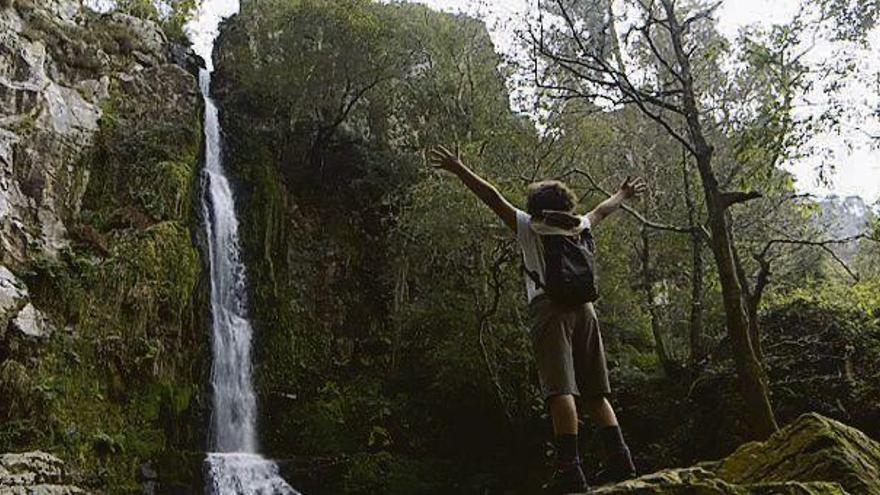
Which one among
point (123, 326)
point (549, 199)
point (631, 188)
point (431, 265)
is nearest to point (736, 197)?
point (631, 188)

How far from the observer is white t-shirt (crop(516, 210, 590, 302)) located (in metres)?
3.45

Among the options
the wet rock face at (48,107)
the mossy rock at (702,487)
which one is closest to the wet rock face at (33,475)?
the wet rock face at (48,107)

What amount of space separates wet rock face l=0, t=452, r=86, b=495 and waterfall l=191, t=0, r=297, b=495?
2.01 m

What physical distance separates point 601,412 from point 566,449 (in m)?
0.36

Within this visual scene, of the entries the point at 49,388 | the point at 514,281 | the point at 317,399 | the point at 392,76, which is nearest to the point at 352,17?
the point at 392,76

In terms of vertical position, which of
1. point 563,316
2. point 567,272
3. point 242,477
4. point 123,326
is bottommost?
point 242,477

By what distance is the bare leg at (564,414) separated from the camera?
326 centimetres

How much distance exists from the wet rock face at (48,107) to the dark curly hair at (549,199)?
Answer: 10.3m

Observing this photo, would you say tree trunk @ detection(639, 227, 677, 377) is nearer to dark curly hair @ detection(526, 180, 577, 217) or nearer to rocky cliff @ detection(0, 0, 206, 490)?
rocky cliff @ detection(0, 0, 206, 490)

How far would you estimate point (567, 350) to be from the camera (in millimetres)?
3342

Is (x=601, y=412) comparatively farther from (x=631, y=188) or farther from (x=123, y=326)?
(x=123, y=326)

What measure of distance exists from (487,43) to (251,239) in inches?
276

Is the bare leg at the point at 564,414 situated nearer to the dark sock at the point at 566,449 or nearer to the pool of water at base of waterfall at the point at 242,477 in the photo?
the dark sock at the point at 566,449

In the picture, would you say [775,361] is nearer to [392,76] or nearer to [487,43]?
[487,43]
